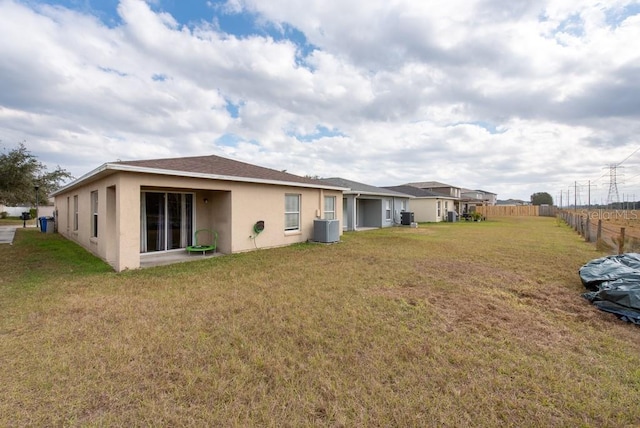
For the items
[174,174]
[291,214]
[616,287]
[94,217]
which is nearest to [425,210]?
[291,214]

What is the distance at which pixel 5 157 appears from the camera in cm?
2253

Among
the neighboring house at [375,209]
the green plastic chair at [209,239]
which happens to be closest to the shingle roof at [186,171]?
the green plastic chair at [209,239]

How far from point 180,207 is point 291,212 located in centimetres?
415

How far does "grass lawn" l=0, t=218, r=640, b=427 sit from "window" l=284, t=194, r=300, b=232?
5.30 meters

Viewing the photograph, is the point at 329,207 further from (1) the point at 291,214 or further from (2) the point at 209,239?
(2) the point at 209,239

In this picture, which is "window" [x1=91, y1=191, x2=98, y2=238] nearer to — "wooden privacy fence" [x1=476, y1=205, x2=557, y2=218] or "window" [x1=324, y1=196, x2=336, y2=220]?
"window" [x1=324, y1=196, x2=336, y2=220]

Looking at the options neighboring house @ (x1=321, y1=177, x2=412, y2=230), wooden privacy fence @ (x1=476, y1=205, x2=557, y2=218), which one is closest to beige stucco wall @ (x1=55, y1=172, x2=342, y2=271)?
neighboring house @ (x1=321, y1=177, x2=412, y2=230)

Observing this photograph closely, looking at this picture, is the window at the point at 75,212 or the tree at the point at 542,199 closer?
the window at the point at 75,212

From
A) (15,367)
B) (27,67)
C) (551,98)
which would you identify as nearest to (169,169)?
(15,367)

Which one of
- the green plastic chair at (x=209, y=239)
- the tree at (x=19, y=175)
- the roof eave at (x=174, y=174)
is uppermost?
the tree at (x=19, y=175)

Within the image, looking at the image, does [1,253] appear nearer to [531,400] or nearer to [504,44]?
[531,400]

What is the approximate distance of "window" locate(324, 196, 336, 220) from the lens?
13.6 metres

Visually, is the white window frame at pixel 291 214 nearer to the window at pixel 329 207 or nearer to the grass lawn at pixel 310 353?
the window at pixel 329 207

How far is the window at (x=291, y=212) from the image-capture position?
11586 mm
